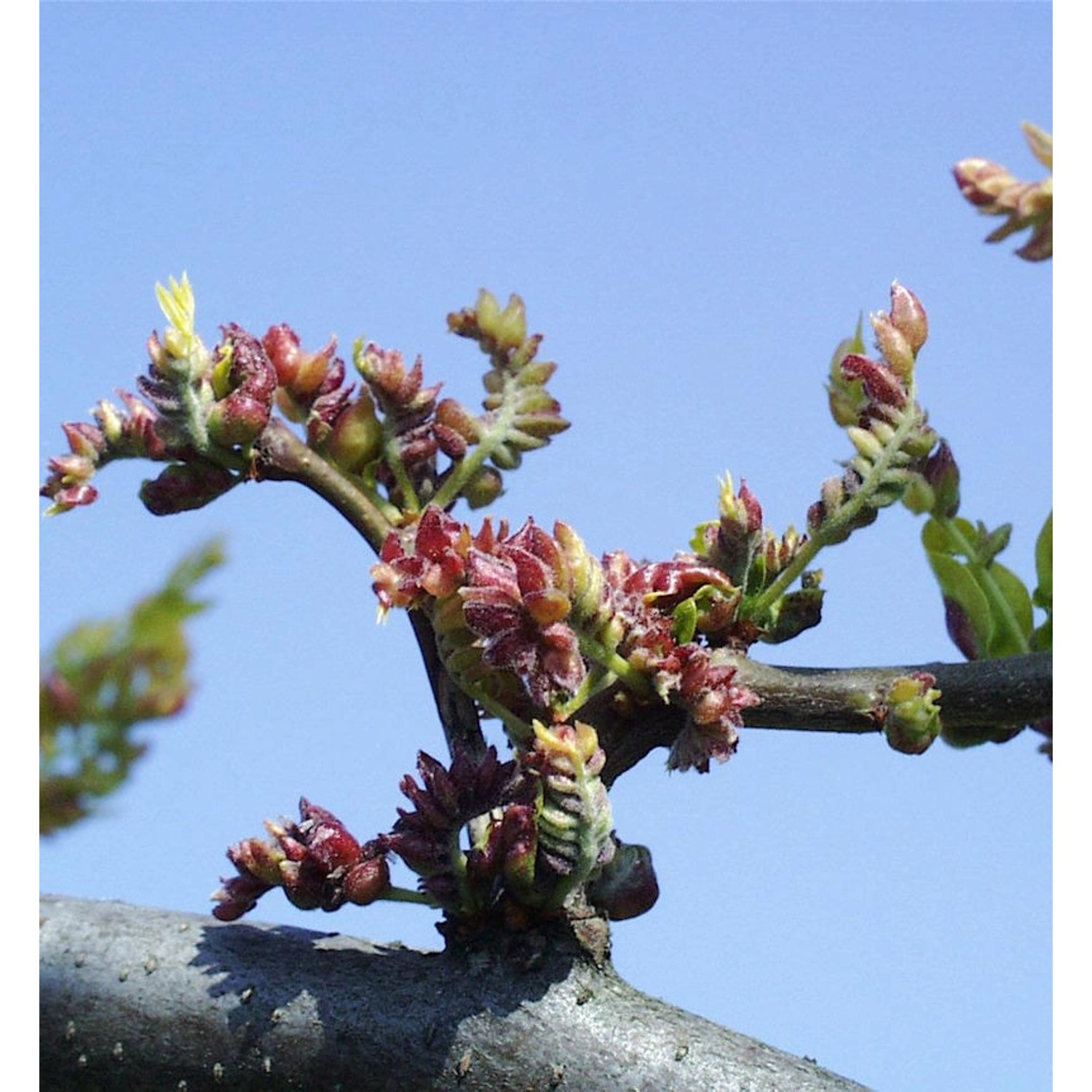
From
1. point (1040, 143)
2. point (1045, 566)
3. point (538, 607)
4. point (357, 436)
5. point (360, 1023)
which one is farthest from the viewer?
point (357, 436)

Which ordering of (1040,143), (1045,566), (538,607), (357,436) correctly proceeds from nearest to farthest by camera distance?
(1040,143) < (538,607) < (1045,566) < (357,436)

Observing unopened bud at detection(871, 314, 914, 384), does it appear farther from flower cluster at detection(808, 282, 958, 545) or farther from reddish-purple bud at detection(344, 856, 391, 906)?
reddish-purple bud at detection(344, 856, 391, 906)

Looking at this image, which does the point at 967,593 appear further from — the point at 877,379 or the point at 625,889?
the point at 625,889

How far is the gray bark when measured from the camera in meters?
1.41

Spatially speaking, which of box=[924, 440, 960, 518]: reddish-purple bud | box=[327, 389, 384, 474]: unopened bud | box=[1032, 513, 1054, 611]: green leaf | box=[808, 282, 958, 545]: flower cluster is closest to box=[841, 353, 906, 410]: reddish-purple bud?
box=[808, 282, 958, 545]: flower cluster

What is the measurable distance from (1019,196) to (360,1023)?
3.31 ft

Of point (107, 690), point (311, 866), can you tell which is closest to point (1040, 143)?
point (107, 690)

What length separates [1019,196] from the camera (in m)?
0.89

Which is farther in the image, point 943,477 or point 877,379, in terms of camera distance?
point 943,477

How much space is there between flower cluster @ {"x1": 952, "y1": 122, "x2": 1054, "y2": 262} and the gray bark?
2.68 feet

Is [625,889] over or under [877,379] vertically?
under

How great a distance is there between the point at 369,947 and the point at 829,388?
0.81 m
